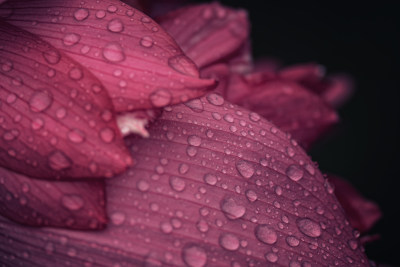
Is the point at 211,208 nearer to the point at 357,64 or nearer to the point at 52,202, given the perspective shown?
the point at 52,202

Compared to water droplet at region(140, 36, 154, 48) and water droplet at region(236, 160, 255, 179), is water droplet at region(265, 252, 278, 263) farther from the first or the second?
water droplet at region(140, 36, 154, 48)

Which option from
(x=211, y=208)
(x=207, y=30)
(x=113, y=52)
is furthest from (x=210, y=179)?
(x=207, y=30)

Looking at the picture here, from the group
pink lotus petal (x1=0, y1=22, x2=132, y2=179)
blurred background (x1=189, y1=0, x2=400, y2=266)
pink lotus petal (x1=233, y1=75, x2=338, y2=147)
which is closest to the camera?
pink lotus petal (x1=0, y1=22, x2=132, y2=179)

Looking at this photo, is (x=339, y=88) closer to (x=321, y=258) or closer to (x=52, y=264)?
(x=321, y=258)

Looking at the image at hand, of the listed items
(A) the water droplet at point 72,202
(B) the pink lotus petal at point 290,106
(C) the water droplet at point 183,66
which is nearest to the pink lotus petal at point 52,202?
(A) the water droplet at point 72,202

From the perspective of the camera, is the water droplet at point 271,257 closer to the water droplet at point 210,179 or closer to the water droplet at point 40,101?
the water droplet at point 210,179

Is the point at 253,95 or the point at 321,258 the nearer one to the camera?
the point at 321,258

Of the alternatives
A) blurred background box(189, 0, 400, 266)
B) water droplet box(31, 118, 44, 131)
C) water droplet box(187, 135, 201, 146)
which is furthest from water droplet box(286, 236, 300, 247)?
blurred background box(189, 0, 400, 266)

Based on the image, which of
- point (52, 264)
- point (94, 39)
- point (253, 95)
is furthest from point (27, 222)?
point (253, 95)
